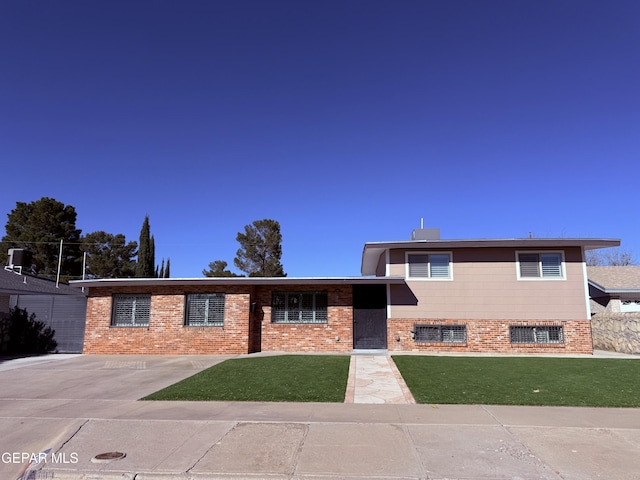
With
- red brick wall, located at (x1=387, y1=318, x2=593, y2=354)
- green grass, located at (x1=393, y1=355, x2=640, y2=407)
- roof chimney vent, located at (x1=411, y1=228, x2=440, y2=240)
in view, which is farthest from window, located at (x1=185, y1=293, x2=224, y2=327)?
roof chimney vent, located at (x1=411, y1=228, x2=440, y2=240)

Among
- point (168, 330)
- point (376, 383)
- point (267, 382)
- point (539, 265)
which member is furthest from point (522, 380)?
point (168, 330)

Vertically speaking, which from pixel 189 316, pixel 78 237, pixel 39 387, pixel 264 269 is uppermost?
pixel 78 237

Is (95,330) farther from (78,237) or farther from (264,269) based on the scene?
(78,237)

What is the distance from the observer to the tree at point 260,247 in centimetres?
3728

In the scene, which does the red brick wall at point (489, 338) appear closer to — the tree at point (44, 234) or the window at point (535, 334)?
the window at point (535, 334)

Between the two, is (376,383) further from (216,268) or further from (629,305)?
(216,268)

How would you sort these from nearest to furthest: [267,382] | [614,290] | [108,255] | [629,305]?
[267,382] < [614,290] < [629,305] < [108,255]

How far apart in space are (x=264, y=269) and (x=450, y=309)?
23.5m

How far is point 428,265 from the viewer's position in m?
16.2

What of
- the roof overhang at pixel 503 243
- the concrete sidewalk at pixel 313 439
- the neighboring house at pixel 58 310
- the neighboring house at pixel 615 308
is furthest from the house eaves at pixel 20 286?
the neighboring house at pixel 615 308

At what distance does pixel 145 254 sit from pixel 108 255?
3244 mm

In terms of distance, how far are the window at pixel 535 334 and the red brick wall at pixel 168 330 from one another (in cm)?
1017

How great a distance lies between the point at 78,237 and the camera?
1478 inches

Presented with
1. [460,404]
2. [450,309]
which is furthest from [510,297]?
[460,404]
